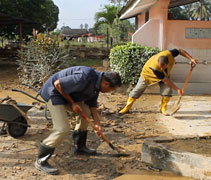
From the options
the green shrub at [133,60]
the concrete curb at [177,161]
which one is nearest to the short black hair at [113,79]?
the concrete curb at [177,161]

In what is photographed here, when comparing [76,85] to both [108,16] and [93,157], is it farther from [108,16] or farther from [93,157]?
[108,16]

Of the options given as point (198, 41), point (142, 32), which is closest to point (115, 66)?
point (142, 32)

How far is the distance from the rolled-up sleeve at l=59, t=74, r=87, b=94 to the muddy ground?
1.09 metres

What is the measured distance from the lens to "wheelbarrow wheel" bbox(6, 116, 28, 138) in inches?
184

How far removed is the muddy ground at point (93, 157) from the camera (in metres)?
3.67

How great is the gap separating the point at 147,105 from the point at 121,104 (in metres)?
0.68

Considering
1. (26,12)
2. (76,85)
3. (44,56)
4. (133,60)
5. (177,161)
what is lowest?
(177,161)

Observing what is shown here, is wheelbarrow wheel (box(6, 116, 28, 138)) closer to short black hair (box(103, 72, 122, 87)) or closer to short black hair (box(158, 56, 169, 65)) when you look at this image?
short black hair (box(103, 72, 122, 87))

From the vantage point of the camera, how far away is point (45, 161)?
3.65 m

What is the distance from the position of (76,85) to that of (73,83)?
1.7 inches

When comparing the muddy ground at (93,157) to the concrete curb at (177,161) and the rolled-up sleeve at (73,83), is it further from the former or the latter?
the rolled-up sleeve at (73,83)

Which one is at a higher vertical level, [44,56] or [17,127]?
[44,56]

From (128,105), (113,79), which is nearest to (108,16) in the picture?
(128,105)

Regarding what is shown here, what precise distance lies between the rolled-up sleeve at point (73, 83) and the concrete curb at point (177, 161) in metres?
1.28
